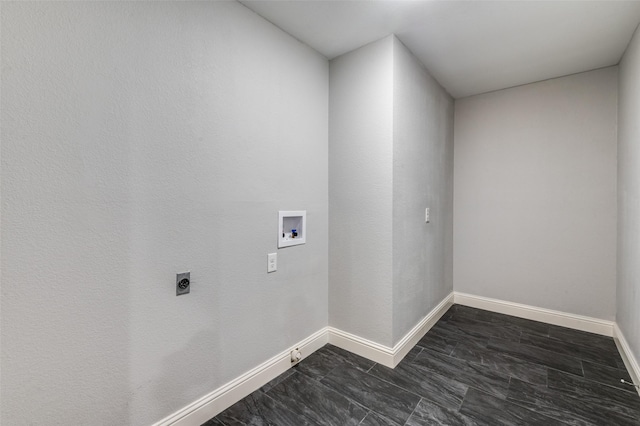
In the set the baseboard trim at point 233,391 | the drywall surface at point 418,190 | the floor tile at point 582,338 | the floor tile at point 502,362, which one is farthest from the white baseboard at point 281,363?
the floor tile at point 582,338

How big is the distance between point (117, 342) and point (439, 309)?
9.35ft

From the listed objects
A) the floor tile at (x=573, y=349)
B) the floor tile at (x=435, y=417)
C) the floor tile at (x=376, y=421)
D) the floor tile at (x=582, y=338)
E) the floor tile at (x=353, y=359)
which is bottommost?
the floor tile at (x=376, y=421)

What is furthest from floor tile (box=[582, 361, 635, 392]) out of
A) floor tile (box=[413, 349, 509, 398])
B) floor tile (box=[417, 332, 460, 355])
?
floor tile (box=[417, 332, 460, 355])

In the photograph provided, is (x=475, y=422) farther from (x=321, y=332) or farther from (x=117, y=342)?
(x=117, y=342)

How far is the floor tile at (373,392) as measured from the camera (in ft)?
5.58

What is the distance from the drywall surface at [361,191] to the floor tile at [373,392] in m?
0.32

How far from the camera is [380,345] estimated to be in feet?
7.25

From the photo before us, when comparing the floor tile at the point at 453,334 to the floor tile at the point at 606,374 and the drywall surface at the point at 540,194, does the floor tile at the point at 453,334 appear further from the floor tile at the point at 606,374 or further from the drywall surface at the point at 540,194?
the drywall surface at the point at 540,194

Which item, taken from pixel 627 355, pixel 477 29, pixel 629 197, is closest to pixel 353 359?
pixel 627 355

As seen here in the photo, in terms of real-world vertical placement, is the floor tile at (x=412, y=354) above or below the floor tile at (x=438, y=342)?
below

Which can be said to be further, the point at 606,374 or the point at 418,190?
the point at 418,190

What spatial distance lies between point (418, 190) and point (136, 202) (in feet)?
7.03

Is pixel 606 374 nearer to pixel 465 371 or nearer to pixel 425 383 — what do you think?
pixel 465 371

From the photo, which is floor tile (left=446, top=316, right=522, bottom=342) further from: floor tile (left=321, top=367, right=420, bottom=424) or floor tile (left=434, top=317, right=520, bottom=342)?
floor tile (left=321, top=367, right=420, bottom=424)
